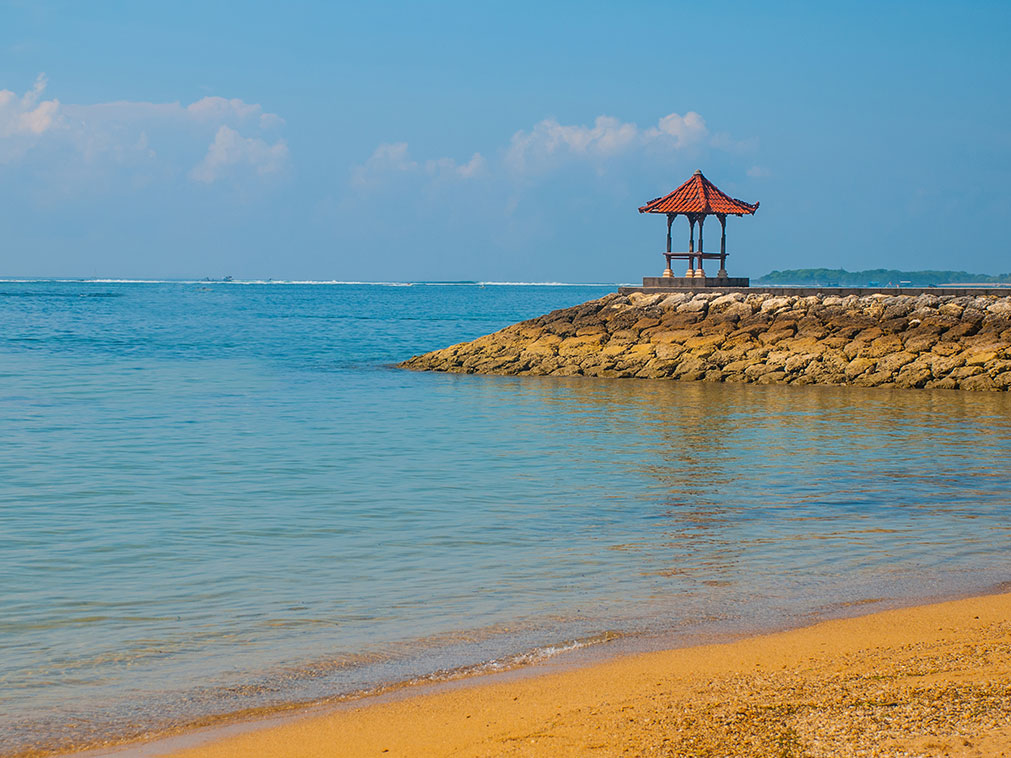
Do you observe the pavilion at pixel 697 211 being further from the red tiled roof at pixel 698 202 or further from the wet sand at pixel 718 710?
the wet sand at pixel 718 710

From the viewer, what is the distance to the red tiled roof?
33000mm

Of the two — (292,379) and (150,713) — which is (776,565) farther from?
(292,379)

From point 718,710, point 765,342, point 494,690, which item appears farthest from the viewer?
point 765,342

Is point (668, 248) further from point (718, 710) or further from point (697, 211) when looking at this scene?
point (718, 710)

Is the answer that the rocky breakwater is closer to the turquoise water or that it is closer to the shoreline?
the turquoise water

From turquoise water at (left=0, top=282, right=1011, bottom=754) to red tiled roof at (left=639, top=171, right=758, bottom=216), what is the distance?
12.3 m

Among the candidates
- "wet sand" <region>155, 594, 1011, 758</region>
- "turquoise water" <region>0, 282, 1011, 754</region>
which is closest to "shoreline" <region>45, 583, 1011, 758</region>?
"wet sand" <region>155, 594, 1011, 758</region>

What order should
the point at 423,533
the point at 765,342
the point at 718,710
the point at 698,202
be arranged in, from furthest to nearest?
1. the point at 698,202
2. the point at 765,342
3. the point at 423,533
4. the point at 718,710

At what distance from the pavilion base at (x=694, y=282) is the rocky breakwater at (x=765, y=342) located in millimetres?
1145

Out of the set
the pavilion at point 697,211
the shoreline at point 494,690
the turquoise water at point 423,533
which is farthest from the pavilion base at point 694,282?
the shoreline at point 494,690

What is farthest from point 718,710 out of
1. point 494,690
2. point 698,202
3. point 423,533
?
A: point 698,202

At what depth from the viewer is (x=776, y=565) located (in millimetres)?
8531

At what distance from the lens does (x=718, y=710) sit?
5.03 meters

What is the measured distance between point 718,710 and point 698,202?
2934cm
